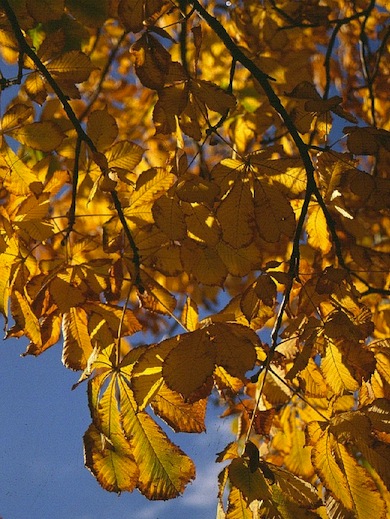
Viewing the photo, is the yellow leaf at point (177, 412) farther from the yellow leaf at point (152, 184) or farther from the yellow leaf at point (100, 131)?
the yellow leaf at point (100, 131)

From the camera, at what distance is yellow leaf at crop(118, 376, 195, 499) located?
908 millimetres

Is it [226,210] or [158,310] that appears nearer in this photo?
[226,210]

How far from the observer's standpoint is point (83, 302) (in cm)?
106

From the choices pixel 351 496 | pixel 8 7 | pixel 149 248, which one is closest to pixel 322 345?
pixel 351 496

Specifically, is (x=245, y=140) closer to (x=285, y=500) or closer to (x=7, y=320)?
(x=7, y=320)

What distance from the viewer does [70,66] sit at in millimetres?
1113

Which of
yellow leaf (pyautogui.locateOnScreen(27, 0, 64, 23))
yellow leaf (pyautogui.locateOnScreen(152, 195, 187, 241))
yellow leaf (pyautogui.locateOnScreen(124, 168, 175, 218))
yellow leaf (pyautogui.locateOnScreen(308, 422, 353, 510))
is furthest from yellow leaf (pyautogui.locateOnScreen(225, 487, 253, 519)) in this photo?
yellow leaf (pyautogui.locateOnScreen(27, 0, 64, 23))

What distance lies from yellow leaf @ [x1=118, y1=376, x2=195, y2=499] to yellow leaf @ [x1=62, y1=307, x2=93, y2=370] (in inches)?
7.1

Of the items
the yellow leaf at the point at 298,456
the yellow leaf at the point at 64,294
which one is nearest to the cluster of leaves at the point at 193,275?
the yellow leaf at the point at 64,294

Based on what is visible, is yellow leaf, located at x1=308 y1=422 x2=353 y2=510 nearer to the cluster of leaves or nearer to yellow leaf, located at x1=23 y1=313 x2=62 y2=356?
the cluster of leaves

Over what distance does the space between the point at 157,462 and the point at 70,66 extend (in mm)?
677

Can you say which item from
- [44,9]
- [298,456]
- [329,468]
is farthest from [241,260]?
[298,456]

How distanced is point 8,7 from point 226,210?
507 millimetres

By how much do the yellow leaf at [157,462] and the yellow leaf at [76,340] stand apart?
181mm
